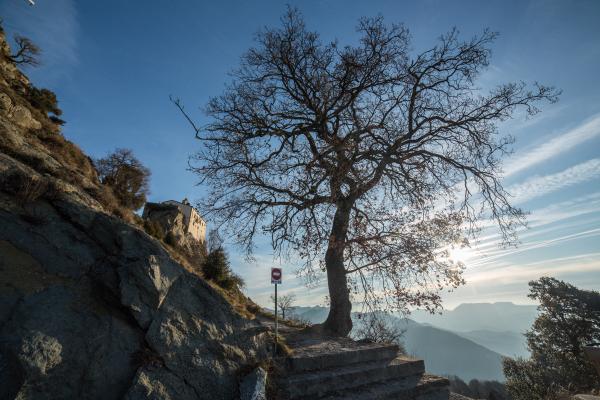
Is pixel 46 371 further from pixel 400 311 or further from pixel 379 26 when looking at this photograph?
pixel 379 26

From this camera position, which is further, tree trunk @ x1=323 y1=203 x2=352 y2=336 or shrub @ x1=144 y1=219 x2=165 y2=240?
shrub @ x1=144 y1=219 x2=165 y2=240

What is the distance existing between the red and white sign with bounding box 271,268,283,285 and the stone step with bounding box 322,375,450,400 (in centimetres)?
321

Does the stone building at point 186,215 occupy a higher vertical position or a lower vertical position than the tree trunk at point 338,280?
higher

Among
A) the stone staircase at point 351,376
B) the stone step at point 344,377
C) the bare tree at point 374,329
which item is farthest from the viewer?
the bare tree at point 374,329

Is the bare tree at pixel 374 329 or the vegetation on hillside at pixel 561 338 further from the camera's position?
the vegetation on hillside at pixel 561 338

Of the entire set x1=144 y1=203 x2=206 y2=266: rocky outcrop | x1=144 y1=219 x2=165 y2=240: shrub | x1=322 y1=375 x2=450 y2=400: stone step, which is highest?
x1=144 y1=203 x2=206 y2=266: rocky outcrop

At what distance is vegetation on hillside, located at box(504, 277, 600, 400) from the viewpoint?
28.2m

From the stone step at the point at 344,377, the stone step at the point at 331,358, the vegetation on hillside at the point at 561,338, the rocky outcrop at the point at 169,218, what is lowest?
the vegetation on hillside at the point at 561,338

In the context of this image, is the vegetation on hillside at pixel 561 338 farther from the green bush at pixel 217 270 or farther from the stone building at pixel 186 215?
the stone building at pixel 186 215

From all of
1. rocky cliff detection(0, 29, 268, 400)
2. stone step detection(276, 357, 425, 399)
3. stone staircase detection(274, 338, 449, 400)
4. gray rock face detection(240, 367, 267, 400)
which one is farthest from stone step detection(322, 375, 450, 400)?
rocky cliff detection(0, 29, 268, 400)

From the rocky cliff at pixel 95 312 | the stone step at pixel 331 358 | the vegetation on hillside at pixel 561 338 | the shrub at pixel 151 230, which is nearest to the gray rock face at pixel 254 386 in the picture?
the rocky cliff at pixel 95 312

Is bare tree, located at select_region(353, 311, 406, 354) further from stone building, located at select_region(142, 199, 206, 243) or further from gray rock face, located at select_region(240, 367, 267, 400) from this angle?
stone building, located at select_region(142, 199, 206, 243)

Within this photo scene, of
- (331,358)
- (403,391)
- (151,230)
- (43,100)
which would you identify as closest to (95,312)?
(331,358)

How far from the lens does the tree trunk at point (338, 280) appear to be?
1074 cm
